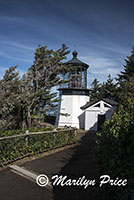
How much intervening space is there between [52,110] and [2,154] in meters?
13.2

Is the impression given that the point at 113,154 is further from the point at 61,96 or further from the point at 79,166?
the point at 61,96

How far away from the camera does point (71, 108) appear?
2466cm

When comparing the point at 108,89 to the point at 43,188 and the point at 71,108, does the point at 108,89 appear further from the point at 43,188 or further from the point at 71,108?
the point at 43,188

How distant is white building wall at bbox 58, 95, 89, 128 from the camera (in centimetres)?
2452

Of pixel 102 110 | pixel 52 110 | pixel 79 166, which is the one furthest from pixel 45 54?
pixel 79 166

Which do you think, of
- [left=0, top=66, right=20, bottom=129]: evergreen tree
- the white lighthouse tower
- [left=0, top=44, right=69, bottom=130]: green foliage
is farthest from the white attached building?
[left=0, top=66, right=20, bottom=129]: evergreen tree

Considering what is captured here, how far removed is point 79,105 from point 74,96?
1.65 meters

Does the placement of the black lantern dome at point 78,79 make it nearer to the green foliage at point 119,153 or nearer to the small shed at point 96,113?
the small shed at point 96,113

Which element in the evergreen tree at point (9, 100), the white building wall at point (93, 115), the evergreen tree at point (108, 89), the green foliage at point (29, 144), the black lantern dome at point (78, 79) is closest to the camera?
the green foliage at point (29, 144)

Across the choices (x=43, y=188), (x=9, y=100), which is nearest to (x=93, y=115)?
(x=9, y=100)

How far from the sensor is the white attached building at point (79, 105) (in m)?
22.9

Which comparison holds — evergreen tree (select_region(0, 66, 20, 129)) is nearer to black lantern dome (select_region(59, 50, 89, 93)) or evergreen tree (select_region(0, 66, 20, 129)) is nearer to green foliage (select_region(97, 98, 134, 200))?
green foliage (select_region(97, 98, 134, 200))

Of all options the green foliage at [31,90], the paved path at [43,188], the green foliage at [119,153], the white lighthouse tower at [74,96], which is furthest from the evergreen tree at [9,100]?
the white lighthouse tower at [74,96]

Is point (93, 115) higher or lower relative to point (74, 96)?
lower
